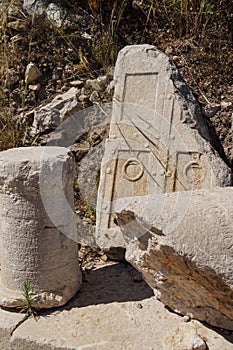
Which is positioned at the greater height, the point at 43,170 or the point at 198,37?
the point at 198,37

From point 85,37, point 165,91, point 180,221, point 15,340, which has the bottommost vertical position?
point 15,340

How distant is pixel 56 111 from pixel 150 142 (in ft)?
4.04

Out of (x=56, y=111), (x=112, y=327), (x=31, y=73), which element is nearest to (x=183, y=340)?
(x=112, y=327)

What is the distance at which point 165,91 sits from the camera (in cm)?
389

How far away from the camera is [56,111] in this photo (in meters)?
4.79

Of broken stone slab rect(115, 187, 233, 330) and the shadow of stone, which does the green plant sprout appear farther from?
broken stone slab rect(115, 187, 233, 330)

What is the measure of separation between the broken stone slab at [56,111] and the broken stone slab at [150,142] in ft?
2.73

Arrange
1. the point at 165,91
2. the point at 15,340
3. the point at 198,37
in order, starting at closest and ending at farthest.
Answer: the point at 15,340 < the point at 165,91 < the point at 198,37

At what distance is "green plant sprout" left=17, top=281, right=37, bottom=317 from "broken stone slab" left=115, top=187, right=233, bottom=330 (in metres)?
0.63

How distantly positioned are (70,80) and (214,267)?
286 centimetres

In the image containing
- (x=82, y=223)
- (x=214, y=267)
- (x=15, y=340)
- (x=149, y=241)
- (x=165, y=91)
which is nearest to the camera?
(x=214, y=267)

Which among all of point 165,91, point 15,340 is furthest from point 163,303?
point 165,91

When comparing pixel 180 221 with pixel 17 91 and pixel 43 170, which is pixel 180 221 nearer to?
pixel 43 170

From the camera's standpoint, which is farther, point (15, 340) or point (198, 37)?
point (198, 37)
